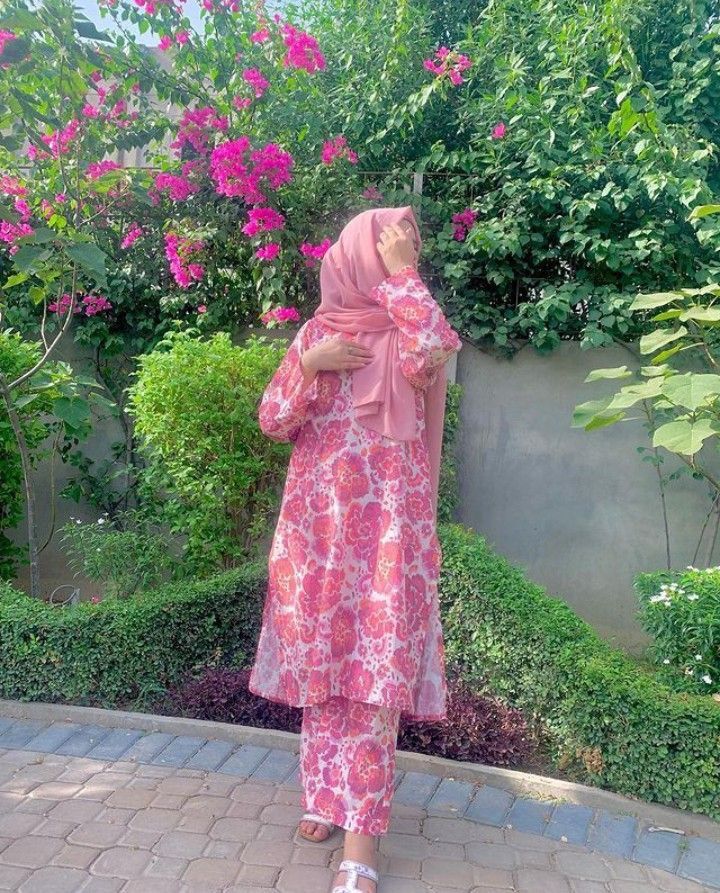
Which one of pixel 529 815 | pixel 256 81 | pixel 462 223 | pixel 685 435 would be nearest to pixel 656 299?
pixel 685 435

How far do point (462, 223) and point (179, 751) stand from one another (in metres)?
3.15

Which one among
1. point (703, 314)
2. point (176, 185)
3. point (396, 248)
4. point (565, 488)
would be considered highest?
point (176, 185)

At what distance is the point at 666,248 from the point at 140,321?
3128 millimetres

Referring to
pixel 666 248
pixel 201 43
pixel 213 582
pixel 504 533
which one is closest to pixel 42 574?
pixel 213 582

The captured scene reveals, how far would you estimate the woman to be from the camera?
2.23m

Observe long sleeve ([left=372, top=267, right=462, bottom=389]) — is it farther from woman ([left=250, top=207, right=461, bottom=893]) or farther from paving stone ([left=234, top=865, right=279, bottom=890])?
paving stone ([left=234, top=865, right=279, bottom=890])

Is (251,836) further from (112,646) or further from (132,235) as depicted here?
(132,235)

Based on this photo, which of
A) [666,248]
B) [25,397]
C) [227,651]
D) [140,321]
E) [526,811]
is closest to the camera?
[526,811]

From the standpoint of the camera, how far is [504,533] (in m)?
4.80

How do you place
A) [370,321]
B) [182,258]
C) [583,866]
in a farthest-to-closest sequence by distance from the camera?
1. [182,258]
2. [583,866]
3. [370,321]

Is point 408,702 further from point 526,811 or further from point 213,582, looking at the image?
point 213,582

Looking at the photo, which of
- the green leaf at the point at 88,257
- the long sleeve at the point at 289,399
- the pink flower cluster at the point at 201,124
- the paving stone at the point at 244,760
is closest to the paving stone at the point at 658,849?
the paving stone at the point at 244,760

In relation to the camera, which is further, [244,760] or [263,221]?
[263,221]

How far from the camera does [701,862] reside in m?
2.45
